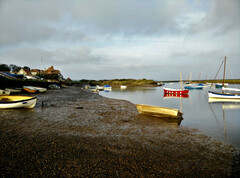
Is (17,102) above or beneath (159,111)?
above

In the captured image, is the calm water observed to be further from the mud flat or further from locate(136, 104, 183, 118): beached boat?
the mud flat

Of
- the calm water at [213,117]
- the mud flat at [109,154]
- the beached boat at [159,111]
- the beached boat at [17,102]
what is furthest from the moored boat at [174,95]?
the beached boat at [17,102]

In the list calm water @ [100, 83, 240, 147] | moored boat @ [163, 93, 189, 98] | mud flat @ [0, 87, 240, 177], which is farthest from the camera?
moored boat @ [163, 93, 189, 98]

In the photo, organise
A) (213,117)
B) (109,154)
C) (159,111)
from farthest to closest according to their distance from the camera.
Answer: (213,117) < (159,111) < (109,154)

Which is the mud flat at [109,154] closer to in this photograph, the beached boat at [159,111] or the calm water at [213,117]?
the calm water at [213,117]

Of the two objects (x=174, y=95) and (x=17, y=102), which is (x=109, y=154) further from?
(x=174, y=95)

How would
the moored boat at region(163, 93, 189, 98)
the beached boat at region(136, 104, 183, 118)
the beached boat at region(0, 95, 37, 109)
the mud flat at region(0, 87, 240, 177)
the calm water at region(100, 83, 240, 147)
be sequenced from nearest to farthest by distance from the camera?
the mud flat at region(0, 87, 240, 177) < the calm water at region(100, 83, 240, 147) < the beached boat at region(136, 104, 183, 118) < the beached boat at region(0, 95, 37, 109) < the moored boat at region(163, 93, 189, 98)

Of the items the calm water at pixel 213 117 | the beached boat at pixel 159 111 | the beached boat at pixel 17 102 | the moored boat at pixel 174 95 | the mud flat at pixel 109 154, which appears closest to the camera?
the mud flat at pixel 109 154

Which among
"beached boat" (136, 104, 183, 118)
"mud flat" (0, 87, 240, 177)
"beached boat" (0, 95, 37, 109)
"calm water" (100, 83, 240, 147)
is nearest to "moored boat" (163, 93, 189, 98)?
"calm water" (100, 83, 240, 147)

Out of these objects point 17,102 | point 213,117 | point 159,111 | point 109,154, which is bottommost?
point 213,117

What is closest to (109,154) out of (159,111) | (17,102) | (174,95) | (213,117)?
(159,111)

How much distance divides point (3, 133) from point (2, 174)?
502 centimetres

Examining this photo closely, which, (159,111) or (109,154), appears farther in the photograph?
(159,111)

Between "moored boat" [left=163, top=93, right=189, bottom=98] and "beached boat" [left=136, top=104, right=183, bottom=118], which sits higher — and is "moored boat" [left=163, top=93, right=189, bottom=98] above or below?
below
